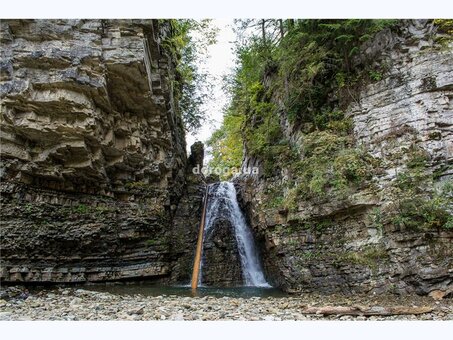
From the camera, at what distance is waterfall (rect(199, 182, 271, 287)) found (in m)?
10.9

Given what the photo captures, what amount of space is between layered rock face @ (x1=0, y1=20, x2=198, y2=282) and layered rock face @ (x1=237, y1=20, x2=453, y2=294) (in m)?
4.98

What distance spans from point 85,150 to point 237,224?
637 cm

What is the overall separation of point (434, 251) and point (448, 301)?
97 centimetres

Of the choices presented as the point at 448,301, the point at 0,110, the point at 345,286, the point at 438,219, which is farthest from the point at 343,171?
the point at 0,110

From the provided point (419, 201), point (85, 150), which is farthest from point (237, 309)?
point (85, 150)

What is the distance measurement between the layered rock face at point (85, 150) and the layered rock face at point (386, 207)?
4.98 m

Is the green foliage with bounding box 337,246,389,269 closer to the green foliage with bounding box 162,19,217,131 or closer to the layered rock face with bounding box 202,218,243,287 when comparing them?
the layered rock face with bounding box 202,218,243,287

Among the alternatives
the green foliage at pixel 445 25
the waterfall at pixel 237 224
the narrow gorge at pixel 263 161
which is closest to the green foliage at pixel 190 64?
the narrow gorge at pixel 263 161

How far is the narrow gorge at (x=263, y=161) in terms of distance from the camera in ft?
23.3

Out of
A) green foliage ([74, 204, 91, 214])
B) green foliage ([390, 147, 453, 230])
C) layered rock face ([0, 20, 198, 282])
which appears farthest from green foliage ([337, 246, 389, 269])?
green foliage ([74, 204, 91, 214])

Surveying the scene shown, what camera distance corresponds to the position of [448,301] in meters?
5.82

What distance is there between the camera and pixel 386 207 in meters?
7.05

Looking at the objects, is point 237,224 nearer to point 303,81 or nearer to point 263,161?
point 263,161

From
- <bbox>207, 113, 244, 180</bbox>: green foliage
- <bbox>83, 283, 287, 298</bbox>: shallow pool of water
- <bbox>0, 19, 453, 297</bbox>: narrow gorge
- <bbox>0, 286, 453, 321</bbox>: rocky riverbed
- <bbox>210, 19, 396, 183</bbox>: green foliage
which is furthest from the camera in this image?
<bbox>207, 113, 244, 180</bbox>: green foliage
